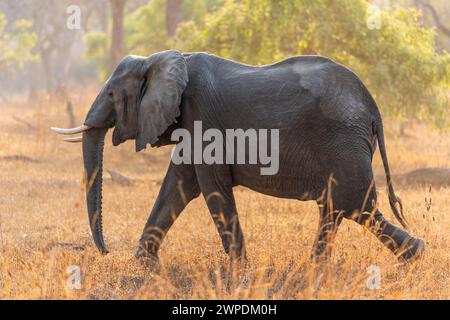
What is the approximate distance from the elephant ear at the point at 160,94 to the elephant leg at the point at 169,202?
403 mm

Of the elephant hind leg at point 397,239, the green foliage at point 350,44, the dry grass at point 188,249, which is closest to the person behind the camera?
the dry grass at point 188,249

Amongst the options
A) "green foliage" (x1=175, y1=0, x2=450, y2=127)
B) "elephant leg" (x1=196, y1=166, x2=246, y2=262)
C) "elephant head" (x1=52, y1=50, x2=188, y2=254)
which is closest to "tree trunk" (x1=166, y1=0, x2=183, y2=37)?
"green foliage" (x1=175, y1=0, x2=450, y2=127)

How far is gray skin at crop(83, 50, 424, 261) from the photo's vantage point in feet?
21.6

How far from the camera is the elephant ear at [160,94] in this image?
22.4 feet

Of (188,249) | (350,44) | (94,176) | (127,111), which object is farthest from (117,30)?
(94,176)

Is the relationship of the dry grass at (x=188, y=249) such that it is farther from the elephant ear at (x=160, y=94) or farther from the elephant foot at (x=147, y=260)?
the elephant ear at (x=160, y=94)

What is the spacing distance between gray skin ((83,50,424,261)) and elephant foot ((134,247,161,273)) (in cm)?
14

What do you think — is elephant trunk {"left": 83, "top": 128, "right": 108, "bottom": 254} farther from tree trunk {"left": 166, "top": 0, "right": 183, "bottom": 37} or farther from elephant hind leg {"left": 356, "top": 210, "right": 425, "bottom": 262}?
tree trunk {"left": 166, "top": 0, "right": 183, "bottom": 37}

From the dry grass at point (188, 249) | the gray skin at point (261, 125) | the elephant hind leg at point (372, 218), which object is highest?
the gray skin at point (261, 125)

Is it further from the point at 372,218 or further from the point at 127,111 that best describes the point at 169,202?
the point at 372,218

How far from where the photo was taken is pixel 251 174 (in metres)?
6.86

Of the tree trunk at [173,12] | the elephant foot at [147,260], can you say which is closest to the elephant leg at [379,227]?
the elephant foot at [147,260]

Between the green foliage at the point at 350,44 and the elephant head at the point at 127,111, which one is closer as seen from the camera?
the elephant head at the point at 127,111

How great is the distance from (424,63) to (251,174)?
854 cm
